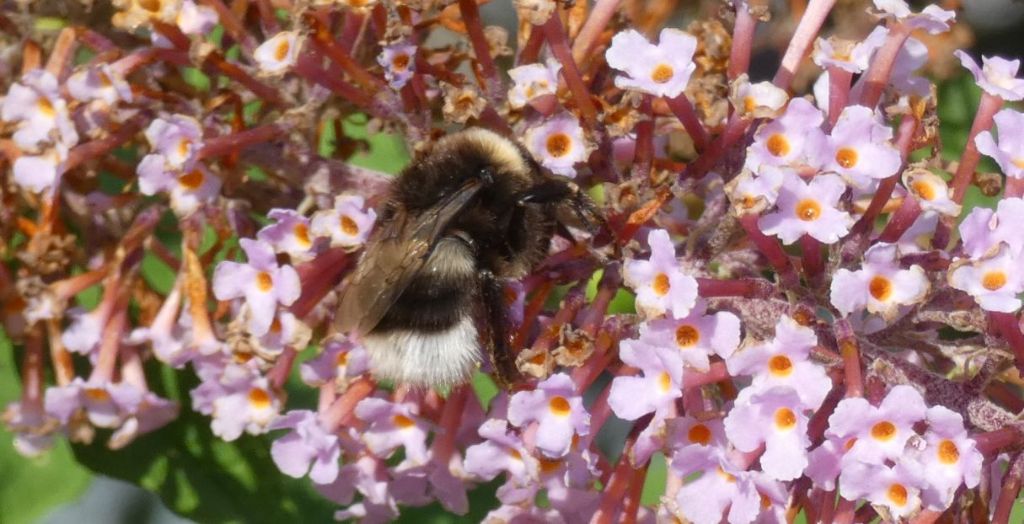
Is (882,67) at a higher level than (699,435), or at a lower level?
higher

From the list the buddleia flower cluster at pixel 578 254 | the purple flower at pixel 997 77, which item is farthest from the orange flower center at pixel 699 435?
the purple flower at pixel 997 77

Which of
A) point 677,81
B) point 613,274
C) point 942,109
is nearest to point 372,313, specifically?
point 613,274

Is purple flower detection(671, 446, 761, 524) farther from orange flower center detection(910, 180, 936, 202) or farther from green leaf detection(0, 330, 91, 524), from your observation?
green leaf detection(0, 330, 91, 524)

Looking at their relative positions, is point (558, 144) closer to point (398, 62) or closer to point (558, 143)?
point (558, 143)

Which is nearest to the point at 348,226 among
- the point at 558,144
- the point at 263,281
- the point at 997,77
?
the point at 263,281

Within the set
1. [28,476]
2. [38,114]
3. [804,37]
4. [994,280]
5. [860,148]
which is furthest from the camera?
[28,476]

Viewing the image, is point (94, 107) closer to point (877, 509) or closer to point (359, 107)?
point (359, 107)

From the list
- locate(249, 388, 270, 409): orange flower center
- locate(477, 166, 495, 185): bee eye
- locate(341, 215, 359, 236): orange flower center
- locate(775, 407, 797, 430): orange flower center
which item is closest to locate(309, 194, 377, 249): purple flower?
locate(341, 215, 359, 236): orange flower center
